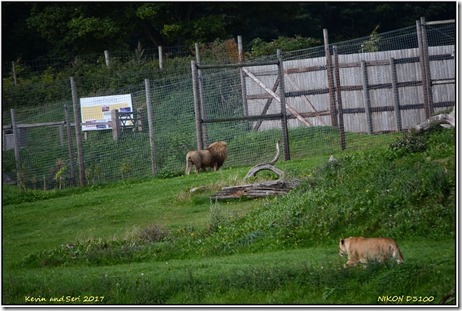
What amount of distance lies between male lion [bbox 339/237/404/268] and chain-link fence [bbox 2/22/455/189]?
32.8ft

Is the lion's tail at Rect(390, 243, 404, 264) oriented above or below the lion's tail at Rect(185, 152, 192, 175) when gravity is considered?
below

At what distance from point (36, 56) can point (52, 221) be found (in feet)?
55.0

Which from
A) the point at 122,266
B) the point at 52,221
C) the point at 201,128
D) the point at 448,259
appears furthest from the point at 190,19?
the point at 448,259

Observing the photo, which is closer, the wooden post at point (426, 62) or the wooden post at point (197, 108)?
the wooden post at point (426, 62)

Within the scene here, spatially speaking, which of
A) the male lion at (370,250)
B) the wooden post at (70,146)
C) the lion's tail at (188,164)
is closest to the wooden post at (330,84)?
the lion's tail at (188,164)

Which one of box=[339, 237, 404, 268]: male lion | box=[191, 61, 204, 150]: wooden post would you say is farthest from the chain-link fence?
box=[339, 237, 404, 268]: male lion

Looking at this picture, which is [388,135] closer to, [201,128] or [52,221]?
[201,128]

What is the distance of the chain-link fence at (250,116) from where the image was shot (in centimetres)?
2381

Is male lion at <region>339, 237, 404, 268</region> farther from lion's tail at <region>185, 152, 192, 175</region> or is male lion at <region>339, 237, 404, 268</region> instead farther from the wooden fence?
lion's tail at <region>185, 152, 192, 175</region>

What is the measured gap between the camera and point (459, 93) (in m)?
10.7

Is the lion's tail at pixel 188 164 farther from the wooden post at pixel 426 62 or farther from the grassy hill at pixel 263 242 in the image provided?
the wooden post at pixel 426 62

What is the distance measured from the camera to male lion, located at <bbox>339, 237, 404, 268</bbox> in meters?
11.9

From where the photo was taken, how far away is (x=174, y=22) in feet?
97.9

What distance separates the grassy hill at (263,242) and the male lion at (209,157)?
2.35 meters
